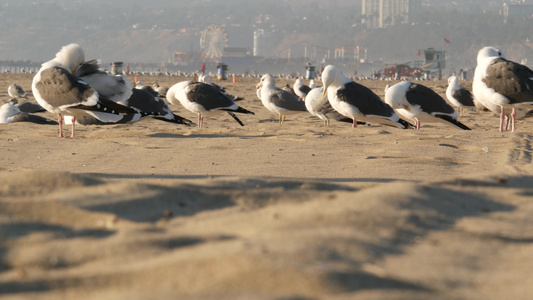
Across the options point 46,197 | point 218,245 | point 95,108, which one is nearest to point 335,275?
point 218,245

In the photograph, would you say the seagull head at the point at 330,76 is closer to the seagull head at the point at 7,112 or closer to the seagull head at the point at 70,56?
the seagull head at the point at 70,56

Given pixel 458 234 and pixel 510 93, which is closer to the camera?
pixel 458 234

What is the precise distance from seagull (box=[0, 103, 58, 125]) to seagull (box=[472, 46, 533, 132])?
21.0 feet

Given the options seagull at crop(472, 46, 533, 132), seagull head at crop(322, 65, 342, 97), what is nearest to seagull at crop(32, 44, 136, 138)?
seagull head at crop(322, 65, 342, 97)

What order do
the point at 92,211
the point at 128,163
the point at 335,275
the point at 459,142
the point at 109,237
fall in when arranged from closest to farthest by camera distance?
1. the point at 335,275
2. the point at 109,237
3. the point at 92,211
4. the point at 128,163
5. the point at 459,142

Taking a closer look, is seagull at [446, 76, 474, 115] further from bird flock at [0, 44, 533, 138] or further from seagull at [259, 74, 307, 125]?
seagull at [259, 74, 307, 125]

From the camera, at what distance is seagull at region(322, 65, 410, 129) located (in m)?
9.69

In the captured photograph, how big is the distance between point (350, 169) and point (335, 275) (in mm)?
3491

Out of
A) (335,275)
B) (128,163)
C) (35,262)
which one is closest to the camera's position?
(335,275)

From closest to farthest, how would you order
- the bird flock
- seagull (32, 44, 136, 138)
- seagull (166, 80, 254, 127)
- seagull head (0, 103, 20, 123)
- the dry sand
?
the dry sand → seagull (32, 44, 136, 138) → the bird flock → seagull head (0, 103, 20, 123) → seagull (166, 80, 254, 127)

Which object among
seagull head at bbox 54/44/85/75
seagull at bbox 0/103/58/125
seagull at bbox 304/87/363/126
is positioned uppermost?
seagull head at bbox 54/44/85/75

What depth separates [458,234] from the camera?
297 cm

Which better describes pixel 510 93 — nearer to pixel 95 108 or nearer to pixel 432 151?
pixel 432 151

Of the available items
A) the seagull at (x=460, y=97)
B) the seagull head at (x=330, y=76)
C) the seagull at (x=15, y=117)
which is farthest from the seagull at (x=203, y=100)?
the seagull at (x=460, y=97)
